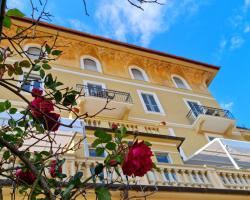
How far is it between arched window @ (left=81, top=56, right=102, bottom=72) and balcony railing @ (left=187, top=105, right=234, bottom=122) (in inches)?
243

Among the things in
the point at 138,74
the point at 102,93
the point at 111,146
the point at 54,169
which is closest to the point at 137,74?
the point at 138,74

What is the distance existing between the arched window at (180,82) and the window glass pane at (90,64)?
5784mm

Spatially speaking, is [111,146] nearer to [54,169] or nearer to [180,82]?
[54,169]

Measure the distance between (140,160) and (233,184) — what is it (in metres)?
9.38

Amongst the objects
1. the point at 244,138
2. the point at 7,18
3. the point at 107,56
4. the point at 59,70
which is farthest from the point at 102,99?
the point at 7,18

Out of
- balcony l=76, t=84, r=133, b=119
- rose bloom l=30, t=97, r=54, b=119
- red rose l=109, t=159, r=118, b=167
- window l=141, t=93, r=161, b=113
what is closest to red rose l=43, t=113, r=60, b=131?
rose bloom l=30, t=97, r=54, b=119

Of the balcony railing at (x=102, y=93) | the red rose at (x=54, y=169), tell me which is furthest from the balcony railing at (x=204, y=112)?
the red rose at (x=54, y=169)

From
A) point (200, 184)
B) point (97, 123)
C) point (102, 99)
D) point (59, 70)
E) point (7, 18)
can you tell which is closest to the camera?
point (7, 18)

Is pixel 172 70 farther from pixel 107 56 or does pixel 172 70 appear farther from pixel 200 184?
pixel 200 184

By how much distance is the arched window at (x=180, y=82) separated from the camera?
853 inches

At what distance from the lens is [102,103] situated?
52.1ft

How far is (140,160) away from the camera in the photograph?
2.02m

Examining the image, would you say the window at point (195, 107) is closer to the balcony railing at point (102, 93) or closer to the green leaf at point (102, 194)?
the balcony railing at point (102, 93)

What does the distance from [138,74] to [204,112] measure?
5.03m
